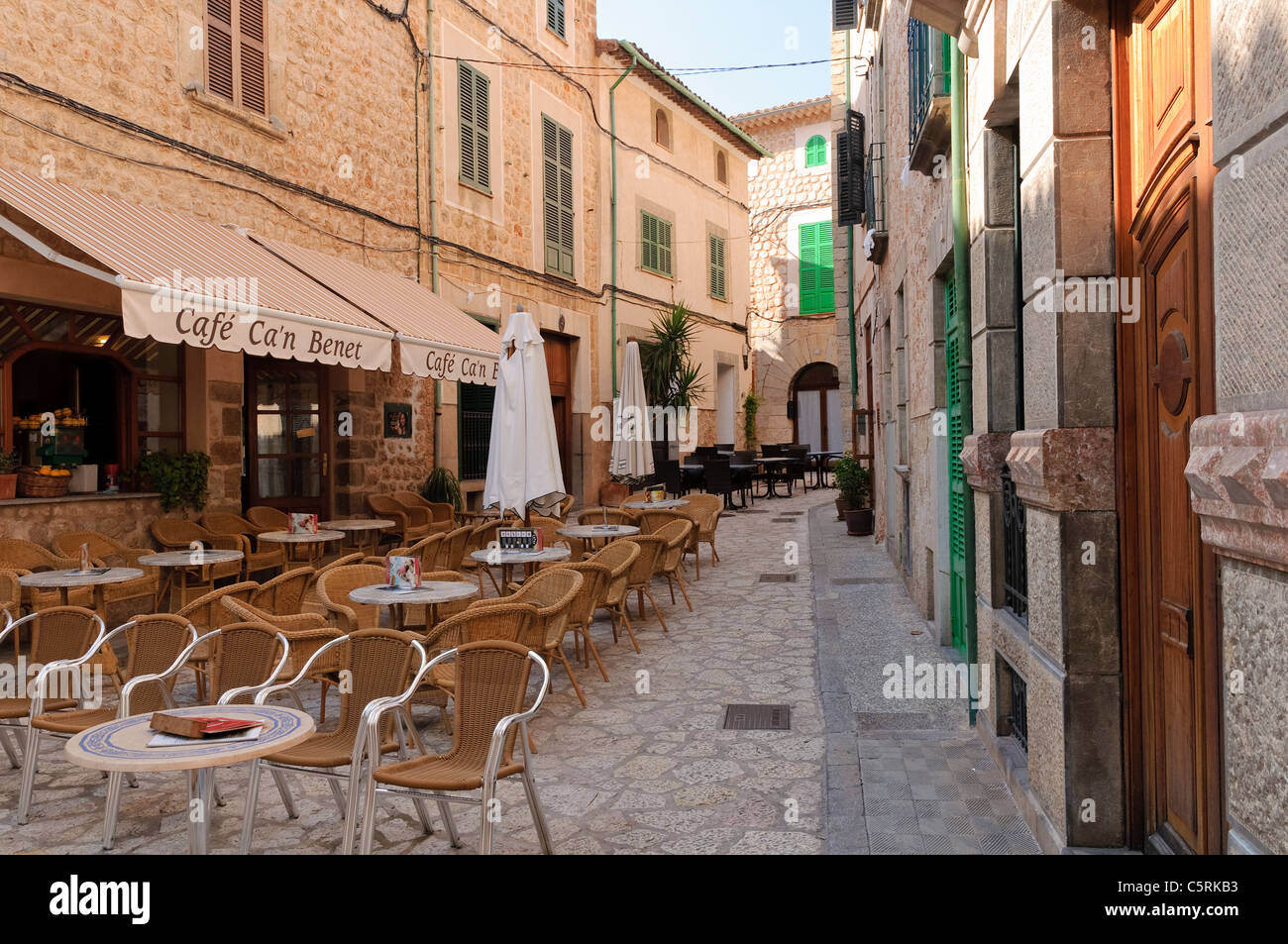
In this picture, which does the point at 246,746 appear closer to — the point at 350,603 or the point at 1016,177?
the point at 350,603

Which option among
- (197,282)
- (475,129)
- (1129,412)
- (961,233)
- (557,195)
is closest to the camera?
(1129,412)

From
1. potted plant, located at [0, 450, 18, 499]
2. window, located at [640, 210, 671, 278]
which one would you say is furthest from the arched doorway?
potted plant, located at [0, 450, 18, 499]

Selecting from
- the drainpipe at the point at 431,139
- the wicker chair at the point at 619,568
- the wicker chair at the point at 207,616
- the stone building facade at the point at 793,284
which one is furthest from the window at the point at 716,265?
the wicker chair at the point at 207,616

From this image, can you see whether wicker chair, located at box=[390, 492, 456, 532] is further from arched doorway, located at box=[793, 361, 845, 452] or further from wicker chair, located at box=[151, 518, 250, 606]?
arched doorway, located at box=[793, 361, 845, 452]

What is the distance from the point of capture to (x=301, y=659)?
4.72m

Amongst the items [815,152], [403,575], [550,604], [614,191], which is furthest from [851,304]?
[403,575]

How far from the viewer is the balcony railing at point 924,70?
17.9 feet

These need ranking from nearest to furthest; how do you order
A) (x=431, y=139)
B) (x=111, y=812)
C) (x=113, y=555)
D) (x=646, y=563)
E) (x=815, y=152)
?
1. (x=111, y=812)
2. (x=113, y=555)
3. (x=646, y=563)
4. (x=431, y=139)
5. (x=815, y=152)

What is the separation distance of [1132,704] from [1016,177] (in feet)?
→ 7.82

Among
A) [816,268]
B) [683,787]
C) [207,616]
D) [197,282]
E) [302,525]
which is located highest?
[816,268]

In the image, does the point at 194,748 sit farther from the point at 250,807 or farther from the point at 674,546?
the point at 674,546

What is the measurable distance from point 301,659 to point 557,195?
1223cm

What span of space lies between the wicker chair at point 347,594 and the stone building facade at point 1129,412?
3.35m

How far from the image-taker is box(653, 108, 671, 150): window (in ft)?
63.8
